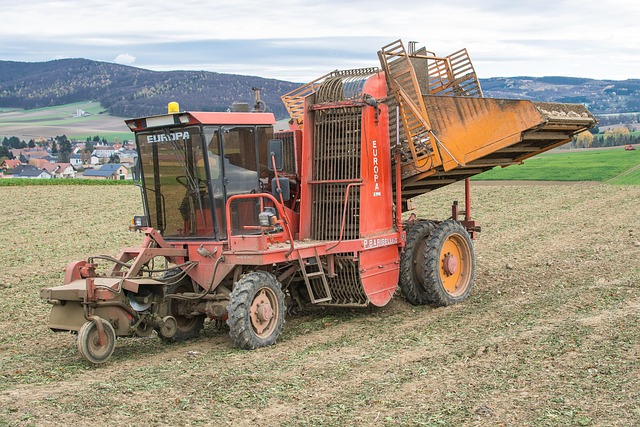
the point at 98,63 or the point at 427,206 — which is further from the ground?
the point at 98,63

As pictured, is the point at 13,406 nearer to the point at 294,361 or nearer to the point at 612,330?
the point at 294,361

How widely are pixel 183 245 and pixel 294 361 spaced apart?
2.17 meters

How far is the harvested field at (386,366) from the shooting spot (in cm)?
608

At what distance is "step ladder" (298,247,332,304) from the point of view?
9429mm

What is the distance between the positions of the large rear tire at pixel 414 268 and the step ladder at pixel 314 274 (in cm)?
139

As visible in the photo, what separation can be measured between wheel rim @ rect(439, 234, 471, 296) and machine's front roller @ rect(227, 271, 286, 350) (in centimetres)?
327

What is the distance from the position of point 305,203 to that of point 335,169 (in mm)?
585

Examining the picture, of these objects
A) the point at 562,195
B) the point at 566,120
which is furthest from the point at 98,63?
the point at 566,120

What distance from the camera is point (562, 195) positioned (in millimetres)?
29734

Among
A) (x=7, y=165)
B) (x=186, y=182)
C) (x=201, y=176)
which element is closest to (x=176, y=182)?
(x=186, y=182)

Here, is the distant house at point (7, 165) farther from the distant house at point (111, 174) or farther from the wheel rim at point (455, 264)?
the wheel rim at point (455, 264)

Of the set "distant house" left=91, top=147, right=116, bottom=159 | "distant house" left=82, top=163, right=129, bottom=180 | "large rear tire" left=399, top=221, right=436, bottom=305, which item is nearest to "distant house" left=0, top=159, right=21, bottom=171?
"distant house" left=82, top=163, right=129, bottom=180

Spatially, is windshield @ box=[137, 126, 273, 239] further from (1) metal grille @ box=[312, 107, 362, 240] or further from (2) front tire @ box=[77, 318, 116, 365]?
(2) front tire @ box=[77, 318, 116, 365]

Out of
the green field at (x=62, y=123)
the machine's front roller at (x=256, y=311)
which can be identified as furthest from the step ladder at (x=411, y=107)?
the green field at (x=62, y=123)
